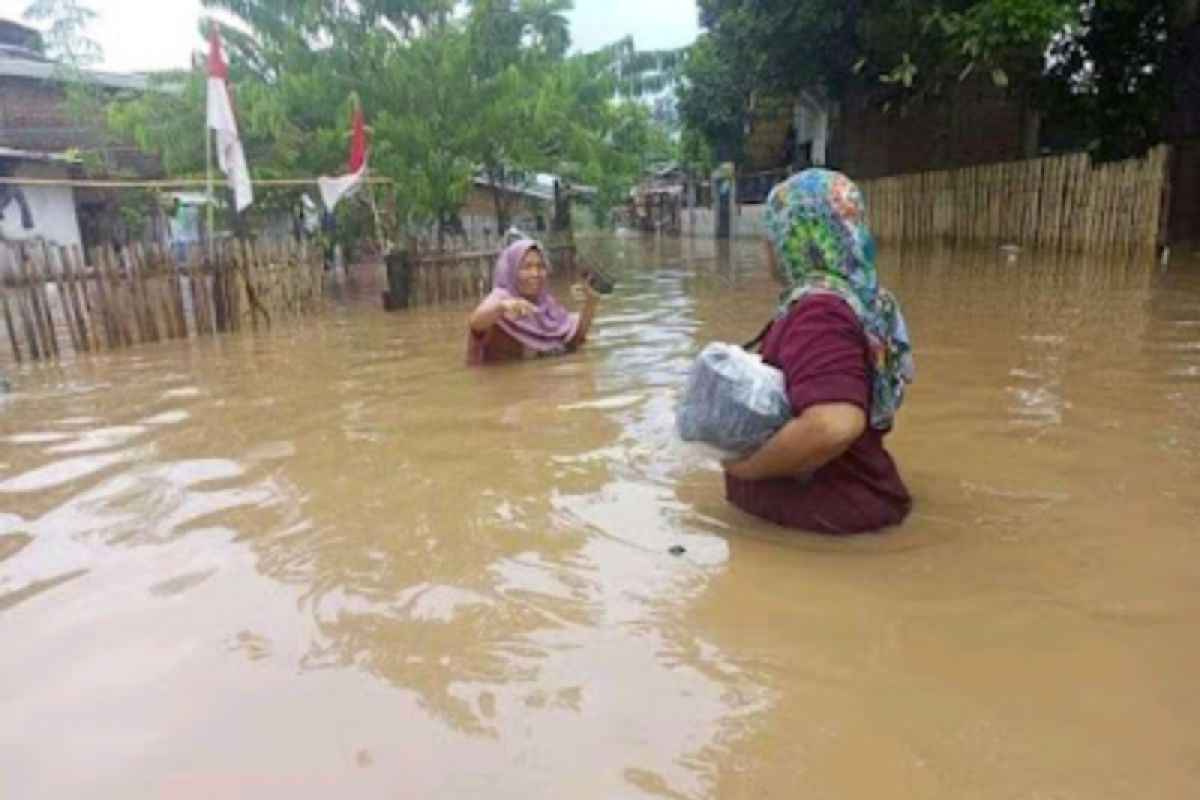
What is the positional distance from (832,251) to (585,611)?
126 centimetres

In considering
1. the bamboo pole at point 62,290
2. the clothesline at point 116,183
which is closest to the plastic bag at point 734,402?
the clothesline at point 116,183

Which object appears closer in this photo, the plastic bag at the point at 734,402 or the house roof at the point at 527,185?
the plastic bag at the point at 734,402

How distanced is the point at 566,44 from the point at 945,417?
12549 mm

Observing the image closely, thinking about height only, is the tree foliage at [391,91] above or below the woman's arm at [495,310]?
above

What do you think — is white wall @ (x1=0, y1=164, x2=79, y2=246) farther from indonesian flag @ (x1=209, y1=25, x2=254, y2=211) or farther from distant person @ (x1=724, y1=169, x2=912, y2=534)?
distant person @ (x1=724, y1=169, x2=912, y2=534)

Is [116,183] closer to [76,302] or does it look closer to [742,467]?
[76,302]

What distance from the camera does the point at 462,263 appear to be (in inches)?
478

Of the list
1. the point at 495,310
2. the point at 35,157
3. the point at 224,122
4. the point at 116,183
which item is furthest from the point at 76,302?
the point at 35,157

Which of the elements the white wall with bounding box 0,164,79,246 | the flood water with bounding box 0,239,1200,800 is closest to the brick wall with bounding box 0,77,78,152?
the white wall with bounding box 0,164,79,246

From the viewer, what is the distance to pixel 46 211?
16.9m

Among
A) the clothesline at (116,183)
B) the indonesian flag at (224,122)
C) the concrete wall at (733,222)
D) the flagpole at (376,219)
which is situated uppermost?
the indonesian flag at (224,122)

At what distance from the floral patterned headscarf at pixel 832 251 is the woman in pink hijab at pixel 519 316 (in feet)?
12.7

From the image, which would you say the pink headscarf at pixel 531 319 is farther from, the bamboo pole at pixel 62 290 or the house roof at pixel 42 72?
the house roof at pixel 42 72

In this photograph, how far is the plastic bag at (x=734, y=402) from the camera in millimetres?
2781
